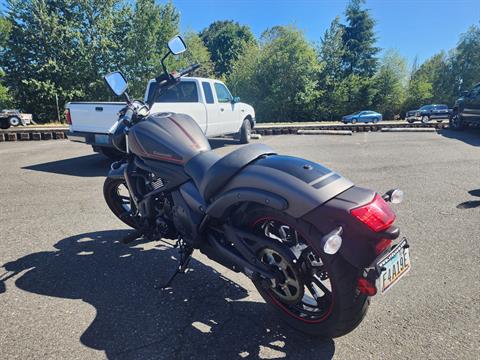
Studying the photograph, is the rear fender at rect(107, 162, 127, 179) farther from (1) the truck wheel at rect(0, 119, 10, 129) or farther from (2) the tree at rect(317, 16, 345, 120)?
(2) the tree at rect(317, 16, 345, 120)

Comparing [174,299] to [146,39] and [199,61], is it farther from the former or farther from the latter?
[199,61]

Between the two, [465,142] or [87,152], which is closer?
[87,152]

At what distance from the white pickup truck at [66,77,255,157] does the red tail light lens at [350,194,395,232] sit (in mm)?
3656

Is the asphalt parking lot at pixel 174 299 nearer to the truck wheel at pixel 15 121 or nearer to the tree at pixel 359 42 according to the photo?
the truck wheel at pixel 15 121

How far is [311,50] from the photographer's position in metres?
32.5

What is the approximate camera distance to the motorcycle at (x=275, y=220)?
183cm

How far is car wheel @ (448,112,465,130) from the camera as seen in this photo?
12.7 m

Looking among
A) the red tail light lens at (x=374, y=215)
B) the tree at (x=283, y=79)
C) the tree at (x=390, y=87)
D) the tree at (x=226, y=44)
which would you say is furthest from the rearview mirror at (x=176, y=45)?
the tree at (x=226, y=44)

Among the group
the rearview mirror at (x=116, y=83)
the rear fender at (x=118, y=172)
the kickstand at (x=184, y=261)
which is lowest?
the kickstand at (x=184, y=261)

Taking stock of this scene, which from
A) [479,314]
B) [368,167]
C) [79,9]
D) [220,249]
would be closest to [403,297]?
[479,314]

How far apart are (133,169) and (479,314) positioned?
10.2 ft

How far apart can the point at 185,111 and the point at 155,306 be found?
6187mm

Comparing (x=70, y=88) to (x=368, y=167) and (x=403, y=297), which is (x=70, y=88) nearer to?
(x=368, y=167)

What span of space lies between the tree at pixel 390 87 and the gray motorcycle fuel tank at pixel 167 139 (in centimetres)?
3925
